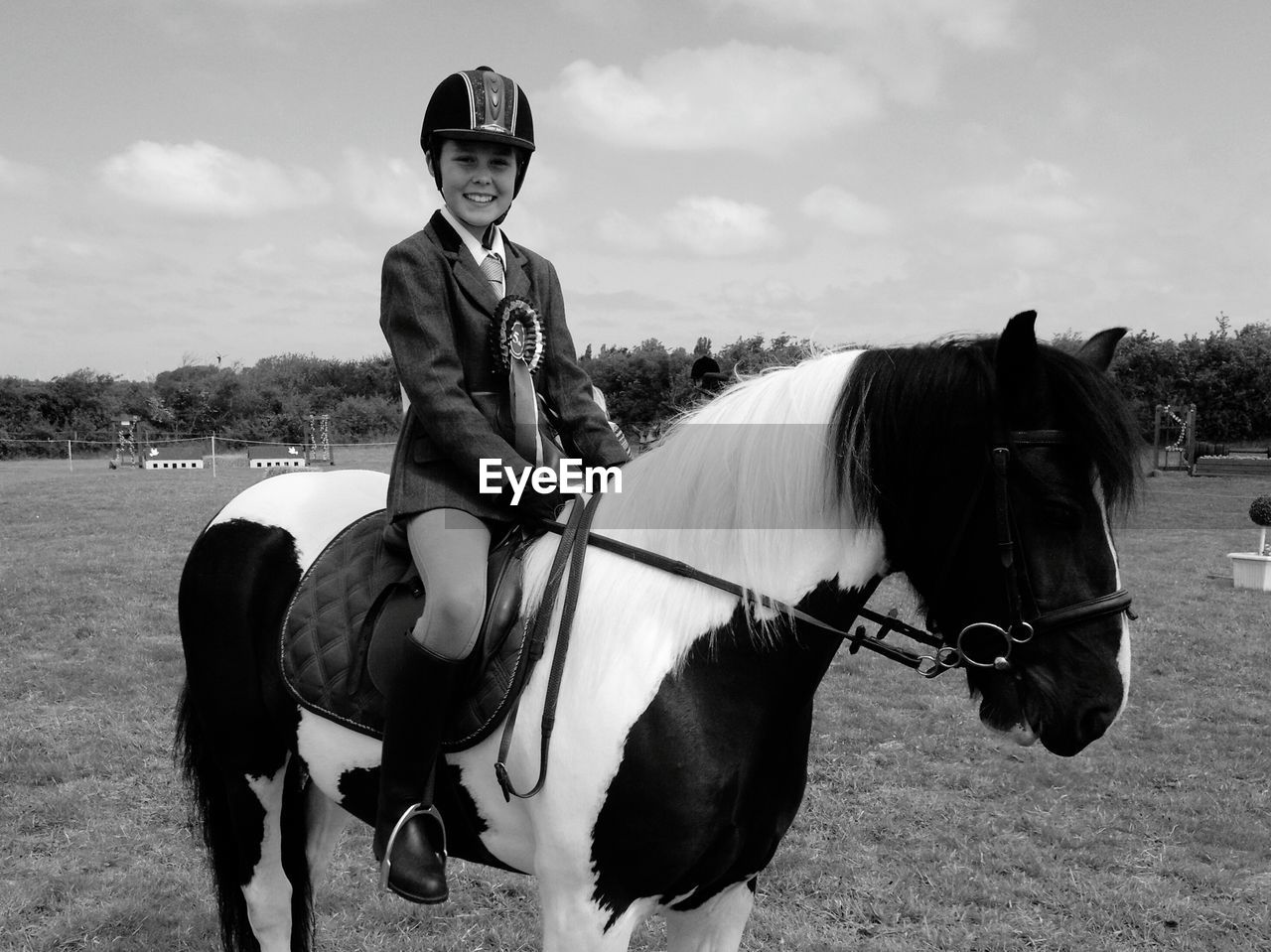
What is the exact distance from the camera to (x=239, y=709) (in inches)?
117

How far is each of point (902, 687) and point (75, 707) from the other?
20.8ft

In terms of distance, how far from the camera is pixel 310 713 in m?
2.61

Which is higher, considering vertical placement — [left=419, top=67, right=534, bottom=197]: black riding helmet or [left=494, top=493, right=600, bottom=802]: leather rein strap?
[left=419, top=67, right=534, bottom=197]: black riding helmet

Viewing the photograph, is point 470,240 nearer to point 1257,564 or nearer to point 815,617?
point 815,617

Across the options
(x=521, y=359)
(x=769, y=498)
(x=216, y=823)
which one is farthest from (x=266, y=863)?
(x=769, y=498)

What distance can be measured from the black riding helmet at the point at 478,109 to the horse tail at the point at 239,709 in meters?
1.45

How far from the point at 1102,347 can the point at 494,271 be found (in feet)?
5.15

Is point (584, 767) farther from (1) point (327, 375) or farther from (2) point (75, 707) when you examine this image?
(1) point (327, 375)

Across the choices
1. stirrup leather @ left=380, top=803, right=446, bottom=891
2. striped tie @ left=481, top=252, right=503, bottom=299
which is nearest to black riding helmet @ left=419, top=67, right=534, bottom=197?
striped tie @ left=481, top=252, right=503, bottom=299

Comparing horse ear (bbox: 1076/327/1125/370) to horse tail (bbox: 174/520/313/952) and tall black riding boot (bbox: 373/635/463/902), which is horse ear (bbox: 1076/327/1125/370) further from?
horse tail (bbox: 174/520/313/952)

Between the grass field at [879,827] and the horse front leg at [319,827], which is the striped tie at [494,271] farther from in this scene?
the horse front leg at [319,827]

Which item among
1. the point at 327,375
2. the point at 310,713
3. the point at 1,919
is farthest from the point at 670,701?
the point at 327,375

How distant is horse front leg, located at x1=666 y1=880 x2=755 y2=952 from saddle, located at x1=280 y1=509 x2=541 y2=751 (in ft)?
2.54

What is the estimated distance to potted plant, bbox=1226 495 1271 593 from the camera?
10.9 m
